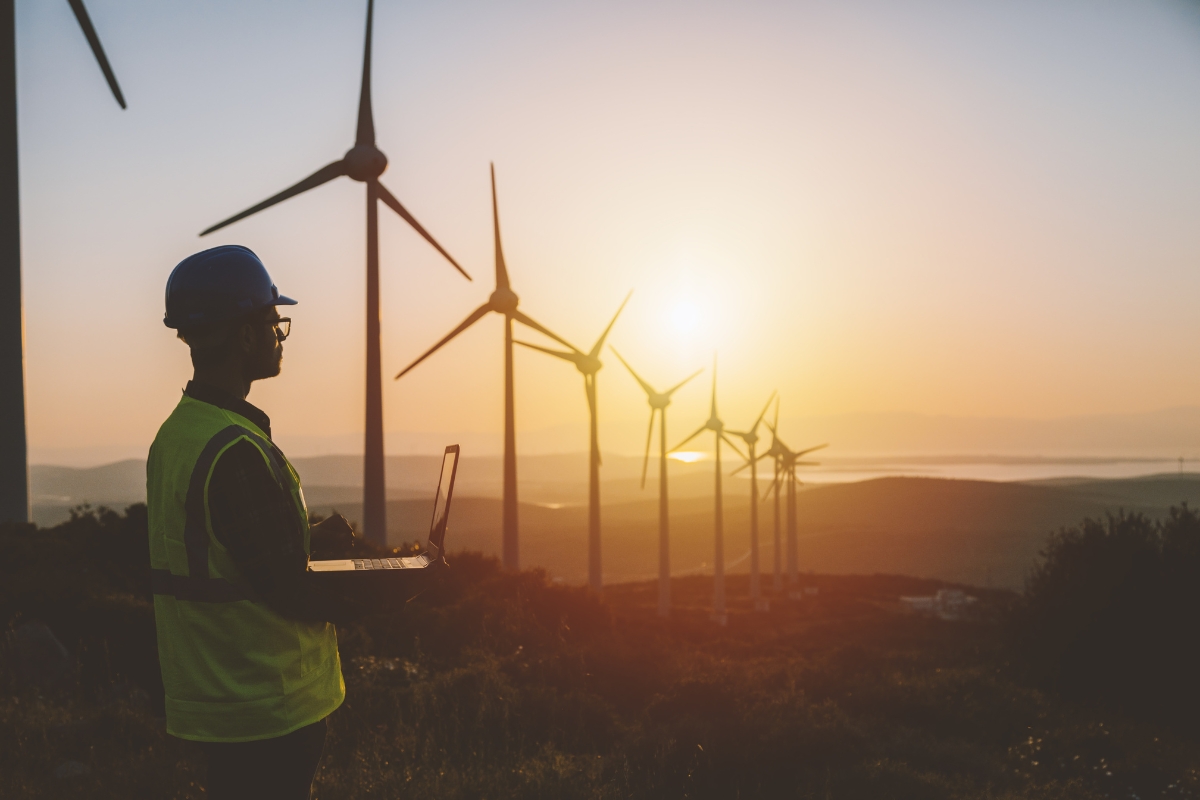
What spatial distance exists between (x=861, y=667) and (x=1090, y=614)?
19.0 feet

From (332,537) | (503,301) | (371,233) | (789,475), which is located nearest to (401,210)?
(371,233)

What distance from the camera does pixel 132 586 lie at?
1485 centimetres

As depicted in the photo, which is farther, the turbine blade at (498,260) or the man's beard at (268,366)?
the turbine blade at (498,260)

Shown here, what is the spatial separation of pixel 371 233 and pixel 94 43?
10613 mm

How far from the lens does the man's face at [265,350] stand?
11.6 ft

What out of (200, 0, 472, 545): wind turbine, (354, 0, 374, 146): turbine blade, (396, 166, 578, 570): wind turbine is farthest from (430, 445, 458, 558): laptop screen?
(396, 166, 578, 570): wind turbine

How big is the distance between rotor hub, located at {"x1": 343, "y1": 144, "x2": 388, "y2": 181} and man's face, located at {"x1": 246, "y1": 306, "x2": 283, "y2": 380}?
30.8 m

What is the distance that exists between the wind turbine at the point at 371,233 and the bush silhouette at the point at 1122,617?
1992 cm

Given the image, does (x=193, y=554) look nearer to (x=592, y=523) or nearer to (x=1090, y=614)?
(x=1090, y=614)

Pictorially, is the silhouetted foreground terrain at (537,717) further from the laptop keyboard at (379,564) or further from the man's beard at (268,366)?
the man's beard at (268,366)

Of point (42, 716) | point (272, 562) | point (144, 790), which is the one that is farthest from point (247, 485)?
point (42, 716)

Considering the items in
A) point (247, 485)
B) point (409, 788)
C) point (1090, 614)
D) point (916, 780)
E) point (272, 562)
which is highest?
point (247, 485)

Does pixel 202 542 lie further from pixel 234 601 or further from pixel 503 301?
pixel 503 301

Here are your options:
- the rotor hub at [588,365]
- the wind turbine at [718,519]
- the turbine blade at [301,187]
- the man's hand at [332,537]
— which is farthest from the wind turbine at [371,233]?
the wind turbine at [718,519]
